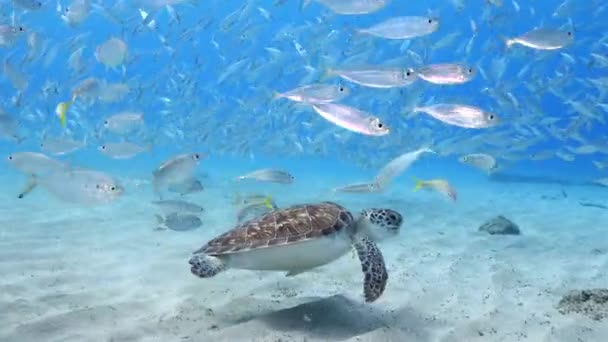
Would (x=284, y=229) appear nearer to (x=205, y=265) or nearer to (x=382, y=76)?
(x=205, y=265)

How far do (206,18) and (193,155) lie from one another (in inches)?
388

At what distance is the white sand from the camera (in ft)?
12.4

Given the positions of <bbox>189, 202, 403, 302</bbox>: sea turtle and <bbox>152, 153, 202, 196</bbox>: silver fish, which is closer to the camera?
<bbox>189, 202, 403, 302</bbox>: sea turtle

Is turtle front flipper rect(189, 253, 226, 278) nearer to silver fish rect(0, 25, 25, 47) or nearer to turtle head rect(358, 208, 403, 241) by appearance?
turtle head rect(358, 208, 403, 241)

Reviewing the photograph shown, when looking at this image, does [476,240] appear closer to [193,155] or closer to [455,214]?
[455,214]

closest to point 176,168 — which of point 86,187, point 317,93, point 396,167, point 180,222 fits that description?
point 86,187

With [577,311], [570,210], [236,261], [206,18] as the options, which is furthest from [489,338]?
[206,18]

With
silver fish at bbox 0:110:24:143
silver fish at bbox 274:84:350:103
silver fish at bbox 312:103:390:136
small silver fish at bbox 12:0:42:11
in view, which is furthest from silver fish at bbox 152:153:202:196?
small silver fish at bbox 12:0:42:11

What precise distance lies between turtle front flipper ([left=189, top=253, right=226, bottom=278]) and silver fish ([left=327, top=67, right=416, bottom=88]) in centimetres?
360

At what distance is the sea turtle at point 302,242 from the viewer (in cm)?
364

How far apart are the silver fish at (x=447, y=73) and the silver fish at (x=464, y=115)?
361 mm

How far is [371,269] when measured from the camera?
11.7ft

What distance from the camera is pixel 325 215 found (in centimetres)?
397

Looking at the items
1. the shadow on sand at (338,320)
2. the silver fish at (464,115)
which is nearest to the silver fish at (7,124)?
the shadow on sand at (338,320)
